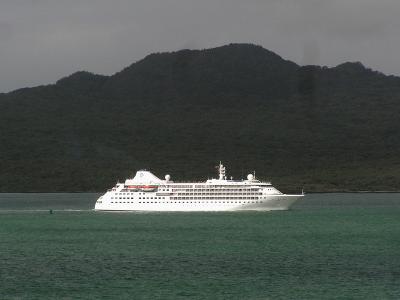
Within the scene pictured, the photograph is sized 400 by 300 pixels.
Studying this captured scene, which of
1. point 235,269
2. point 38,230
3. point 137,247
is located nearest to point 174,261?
point 235,269

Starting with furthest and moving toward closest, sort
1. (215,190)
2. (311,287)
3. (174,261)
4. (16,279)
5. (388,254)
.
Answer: (215,190), (388,254), (174,261), (16,279), (311,287)

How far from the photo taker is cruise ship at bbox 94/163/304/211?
111188mm

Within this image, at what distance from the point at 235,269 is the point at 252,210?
58606 mm

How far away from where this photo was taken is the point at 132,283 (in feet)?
159

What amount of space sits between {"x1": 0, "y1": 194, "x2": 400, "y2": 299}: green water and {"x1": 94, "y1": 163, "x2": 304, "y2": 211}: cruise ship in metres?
9.48

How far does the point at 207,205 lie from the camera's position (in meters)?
112

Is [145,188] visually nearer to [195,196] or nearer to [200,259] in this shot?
[195,196]

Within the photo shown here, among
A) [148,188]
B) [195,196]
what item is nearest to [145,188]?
[148,188]

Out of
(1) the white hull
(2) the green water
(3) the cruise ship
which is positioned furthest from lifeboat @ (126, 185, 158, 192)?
(2) the green water

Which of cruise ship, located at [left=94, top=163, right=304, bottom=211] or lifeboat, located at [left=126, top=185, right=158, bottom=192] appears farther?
lifeboat, located at [left=126, top=185, right=158, bottom=192]

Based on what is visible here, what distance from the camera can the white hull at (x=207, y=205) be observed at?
11162 cm

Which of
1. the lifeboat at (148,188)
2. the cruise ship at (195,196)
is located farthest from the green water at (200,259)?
the lifeboat at (148,188)

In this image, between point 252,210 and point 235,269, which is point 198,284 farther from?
point 252,210

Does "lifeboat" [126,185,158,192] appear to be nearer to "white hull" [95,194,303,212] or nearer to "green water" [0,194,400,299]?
"white hull" [95,194,303,212]
